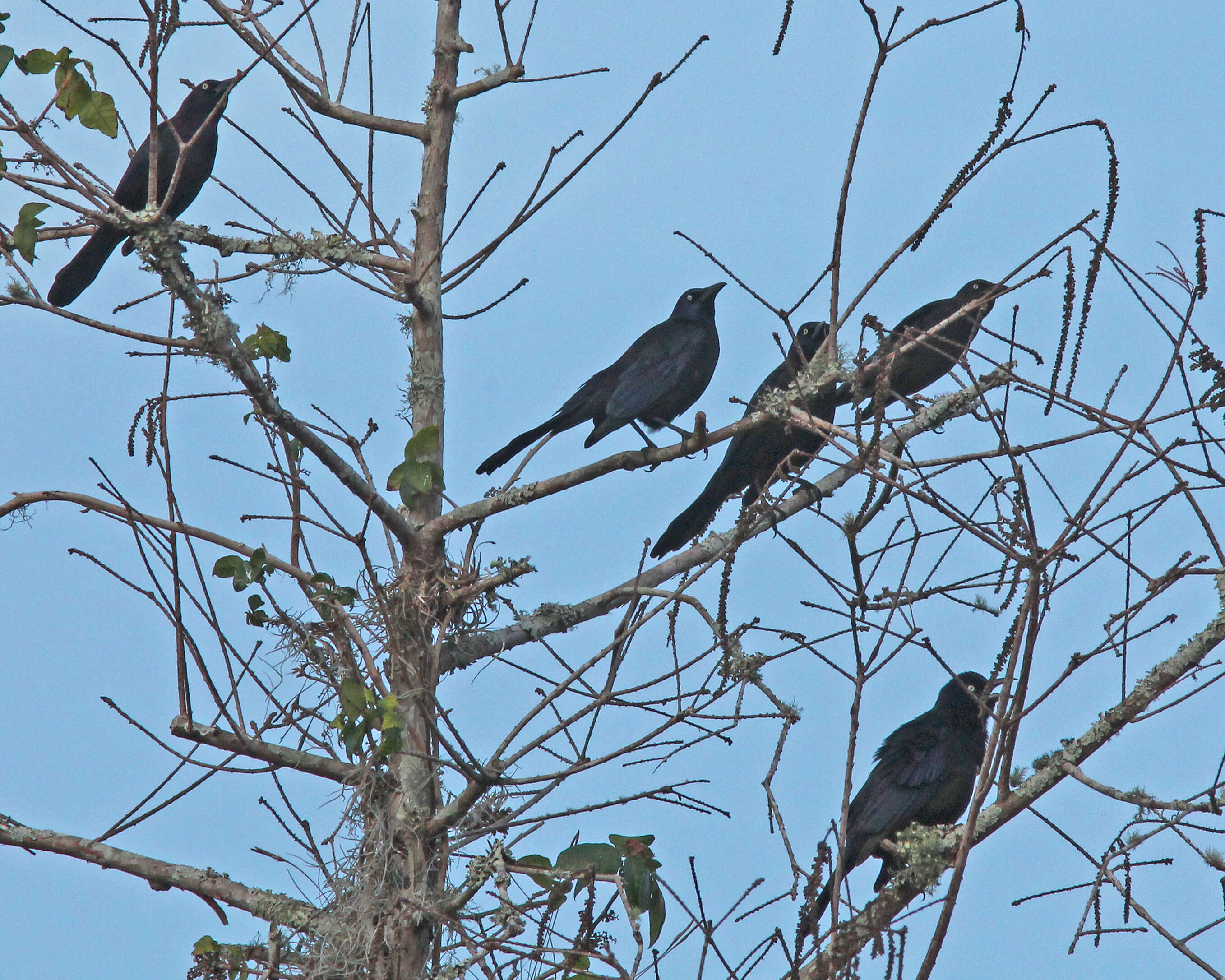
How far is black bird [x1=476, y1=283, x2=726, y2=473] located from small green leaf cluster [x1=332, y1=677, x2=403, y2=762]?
1877mm

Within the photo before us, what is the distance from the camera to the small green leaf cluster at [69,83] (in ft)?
10.2

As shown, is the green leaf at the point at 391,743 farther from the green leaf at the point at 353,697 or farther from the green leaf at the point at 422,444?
the green leaf at the point at 422,444

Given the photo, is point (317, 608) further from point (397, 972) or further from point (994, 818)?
point (994, 818)

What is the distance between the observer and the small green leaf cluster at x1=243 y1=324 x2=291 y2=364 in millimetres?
4051

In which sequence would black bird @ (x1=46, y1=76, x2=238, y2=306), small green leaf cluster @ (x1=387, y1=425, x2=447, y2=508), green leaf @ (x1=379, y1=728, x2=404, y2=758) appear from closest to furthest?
green leaf @ (x1=379, y1=728, x2=404, y2=758)
small green leaf cluster @ (x1=387, y1=425, x2=447, y2=508)
black bird @ (x1=46, y1=76, x2=238, y2=306)

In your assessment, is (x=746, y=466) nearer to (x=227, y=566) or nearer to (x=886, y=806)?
(x=886, y=806)

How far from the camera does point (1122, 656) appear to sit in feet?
8.89

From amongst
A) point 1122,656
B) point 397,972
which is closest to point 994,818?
point 1122,656

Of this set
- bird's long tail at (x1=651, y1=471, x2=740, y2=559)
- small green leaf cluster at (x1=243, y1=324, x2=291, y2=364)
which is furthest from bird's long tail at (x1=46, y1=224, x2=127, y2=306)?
bird's long tail at (x1=651, y1=471, x2=740, y2=559)

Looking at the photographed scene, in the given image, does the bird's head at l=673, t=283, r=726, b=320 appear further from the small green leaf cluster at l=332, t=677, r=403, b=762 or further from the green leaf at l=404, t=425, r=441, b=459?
the small green leaf cluster at l=332, t=677, r=403, b=762

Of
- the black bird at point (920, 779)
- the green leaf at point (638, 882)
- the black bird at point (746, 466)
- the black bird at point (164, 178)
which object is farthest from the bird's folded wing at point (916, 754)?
the black bird at point (164, 178)

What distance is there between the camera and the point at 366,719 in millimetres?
3553

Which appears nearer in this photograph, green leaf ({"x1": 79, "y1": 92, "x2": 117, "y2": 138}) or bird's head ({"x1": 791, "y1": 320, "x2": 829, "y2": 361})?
green leaf ({"x1": 79, "y1": 92, "x2": 117, "y2": 138})

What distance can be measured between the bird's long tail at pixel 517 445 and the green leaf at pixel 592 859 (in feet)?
7.64
